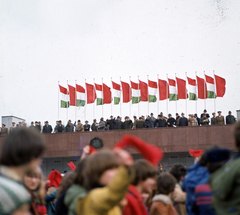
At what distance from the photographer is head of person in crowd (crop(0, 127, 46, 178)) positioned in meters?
1.84

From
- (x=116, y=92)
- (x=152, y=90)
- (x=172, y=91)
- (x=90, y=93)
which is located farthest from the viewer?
(x=90, y=93)

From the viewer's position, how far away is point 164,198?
12.1 ft

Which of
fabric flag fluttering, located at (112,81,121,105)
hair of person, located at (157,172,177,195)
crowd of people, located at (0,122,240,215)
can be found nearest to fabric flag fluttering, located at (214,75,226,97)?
Answer: fabric flag fluttering, located at (112,81,121,105)

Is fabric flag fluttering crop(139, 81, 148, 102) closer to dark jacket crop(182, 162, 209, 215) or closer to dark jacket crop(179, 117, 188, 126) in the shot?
dark jacket crop(179, 117, 188, 126)

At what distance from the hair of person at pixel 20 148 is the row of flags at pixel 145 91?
1971cm

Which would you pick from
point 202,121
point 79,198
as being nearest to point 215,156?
point 79,198

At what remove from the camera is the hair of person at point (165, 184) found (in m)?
3.84

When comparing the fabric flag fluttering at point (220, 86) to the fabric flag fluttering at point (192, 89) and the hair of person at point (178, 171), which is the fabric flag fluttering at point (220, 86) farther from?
the hair of person at point (178, 171)

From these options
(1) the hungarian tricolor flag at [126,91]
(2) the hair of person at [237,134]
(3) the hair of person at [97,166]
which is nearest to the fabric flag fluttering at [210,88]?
(1) the hungarian tricolor flag at [126,91]

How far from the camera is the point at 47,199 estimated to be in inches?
188

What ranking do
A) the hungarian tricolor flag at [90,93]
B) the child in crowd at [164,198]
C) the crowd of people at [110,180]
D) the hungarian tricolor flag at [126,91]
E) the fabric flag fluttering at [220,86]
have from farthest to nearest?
the hungarian tricolor flag at [90,93] → the hungarian tricolor flag at [126,91] → the fabric flag fluttering at [220,86] → the child in crowd at [164,198] → the crowd of people at [110,180]

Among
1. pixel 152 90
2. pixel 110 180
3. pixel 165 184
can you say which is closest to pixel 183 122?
pixel 152 90

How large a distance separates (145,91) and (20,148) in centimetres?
2034

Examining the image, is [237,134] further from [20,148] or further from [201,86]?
[201,86]
